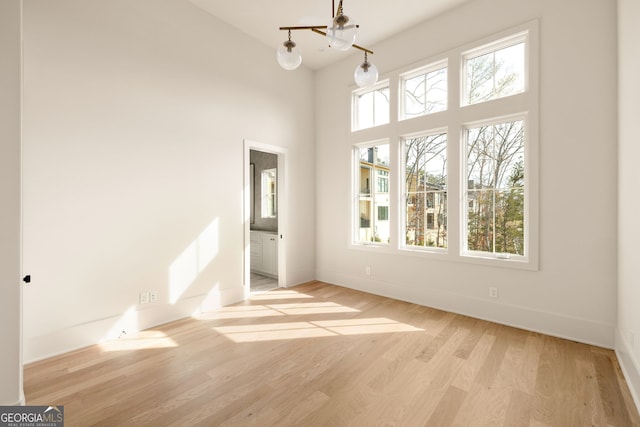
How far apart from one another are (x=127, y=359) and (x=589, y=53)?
4.97 m

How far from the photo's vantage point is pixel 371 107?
4.66 meters

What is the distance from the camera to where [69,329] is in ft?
8.80

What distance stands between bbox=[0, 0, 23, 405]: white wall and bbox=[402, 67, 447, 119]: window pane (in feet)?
12.7

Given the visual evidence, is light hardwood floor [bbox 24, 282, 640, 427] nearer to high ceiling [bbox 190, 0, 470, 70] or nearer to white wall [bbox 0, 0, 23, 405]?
white wall [bbox 0, 0, 23, 405]

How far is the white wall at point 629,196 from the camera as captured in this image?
204 centimetres

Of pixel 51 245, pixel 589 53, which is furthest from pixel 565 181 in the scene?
pixel 51 245

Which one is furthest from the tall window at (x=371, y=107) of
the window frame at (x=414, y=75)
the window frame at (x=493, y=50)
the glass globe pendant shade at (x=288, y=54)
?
the glass globe pendant shade at (x=288, y=54)

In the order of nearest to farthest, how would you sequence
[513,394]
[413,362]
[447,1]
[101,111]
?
[513,394] → [413,362] → [101,111] → [447,1]

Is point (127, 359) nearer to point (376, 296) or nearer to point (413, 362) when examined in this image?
point (413, 362)

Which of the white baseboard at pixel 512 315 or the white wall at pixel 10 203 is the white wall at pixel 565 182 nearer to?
the white baseboard at pixel 512 315

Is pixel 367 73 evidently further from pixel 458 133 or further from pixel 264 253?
pixel 264 253

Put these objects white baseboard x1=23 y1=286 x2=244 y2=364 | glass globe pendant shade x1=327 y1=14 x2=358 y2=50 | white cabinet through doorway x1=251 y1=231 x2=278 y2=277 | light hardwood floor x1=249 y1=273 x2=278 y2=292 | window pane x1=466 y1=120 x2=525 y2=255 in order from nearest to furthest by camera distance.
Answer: glass globe pendant shade x1=327 y1=14 x2=358 y2=50 → white baseboard x1=23 y1=286 x2=244 y2=364 → window pane x1=466 y1=120 x2=525 y2=255 → light hardwood floor x1=249 y1=273 x2=278 y2=292 → white cabinet through doorway x1=251 y1=231 x2=278 y2=277

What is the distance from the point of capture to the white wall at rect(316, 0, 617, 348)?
272cm

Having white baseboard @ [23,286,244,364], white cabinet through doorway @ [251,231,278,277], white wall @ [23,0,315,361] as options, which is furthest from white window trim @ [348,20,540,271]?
white baseboard @ [23,286,244,364]
